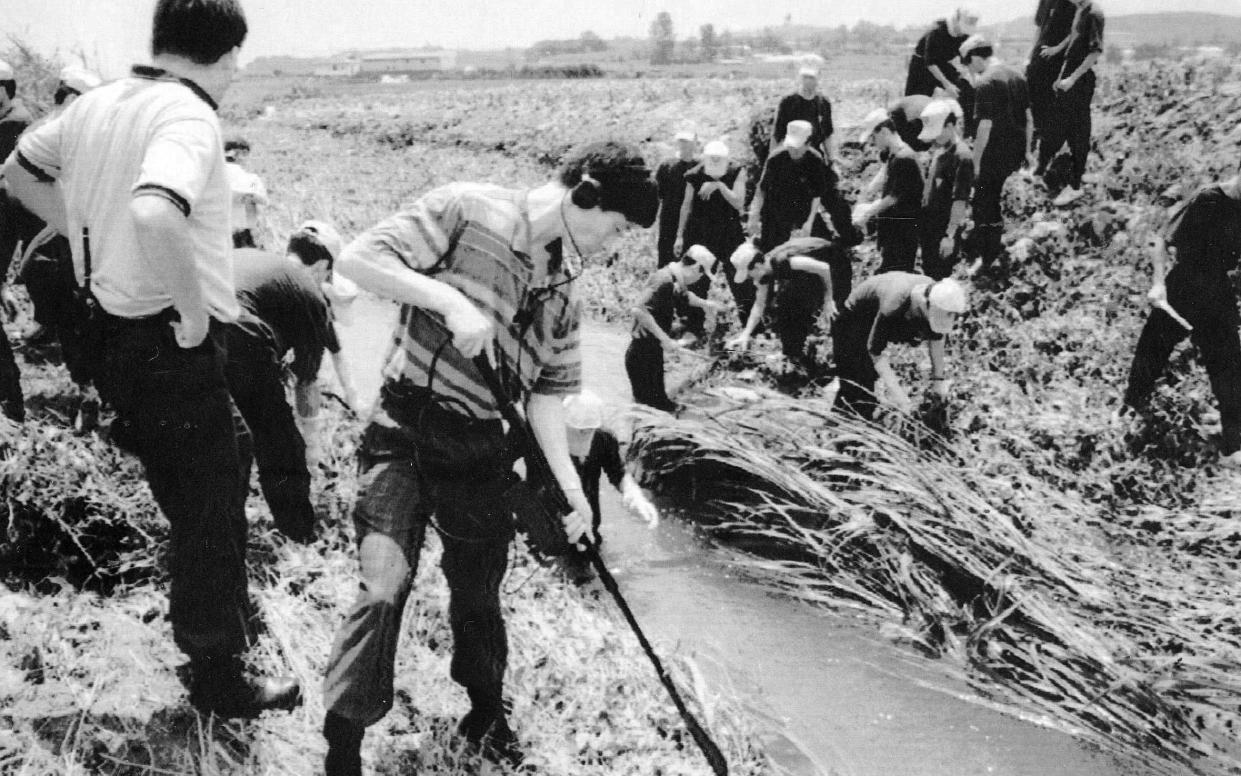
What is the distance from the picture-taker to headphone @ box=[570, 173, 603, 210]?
206cm

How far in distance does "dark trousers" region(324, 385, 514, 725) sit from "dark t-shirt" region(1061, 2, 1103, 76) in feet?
23.0

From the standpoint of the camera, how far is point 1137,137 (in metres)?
8.35

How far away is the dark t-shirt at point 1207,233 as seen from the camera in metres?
4.82

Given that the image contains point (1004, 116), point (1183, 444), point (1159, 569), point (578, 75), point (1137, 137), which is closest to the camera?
point (1159, 569)

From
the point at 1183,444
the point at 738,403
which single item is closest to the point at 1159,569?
the point at 1183,444

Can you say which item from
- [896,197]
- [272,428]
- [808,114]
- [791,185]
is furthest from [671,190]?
[272,428]

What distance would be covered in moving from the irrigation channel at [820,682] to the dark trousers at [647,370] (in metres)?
1.11

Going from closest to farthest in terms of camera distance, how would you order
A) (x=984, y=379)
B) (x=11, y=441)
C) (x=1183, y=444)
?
(x=11, y=441)
(x=1183, y=444)
(x=984, y=379)

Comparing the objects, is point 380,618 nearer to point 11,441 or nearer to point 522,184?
point 11,441

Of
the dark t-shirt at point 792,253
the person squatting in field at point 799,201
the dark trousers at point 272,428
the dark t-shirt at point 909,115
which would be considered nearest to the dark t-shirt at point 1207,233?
the dark t-shirt at point 792,253

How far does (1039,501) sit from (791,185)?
3.33 m

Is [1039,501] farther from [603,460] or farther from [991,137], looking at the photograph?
[991,137]

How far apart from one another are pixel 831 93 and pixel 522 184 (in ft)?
19.9

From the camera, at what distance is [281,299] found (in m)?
3.37
